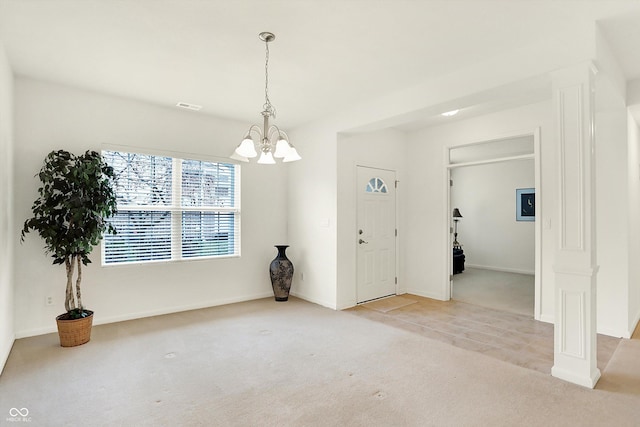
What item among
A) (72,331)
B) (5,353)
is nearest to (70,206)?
(72,331)

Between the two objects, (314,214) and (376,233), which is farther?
(376,233)

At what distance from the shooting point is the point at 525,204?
24.9 ft

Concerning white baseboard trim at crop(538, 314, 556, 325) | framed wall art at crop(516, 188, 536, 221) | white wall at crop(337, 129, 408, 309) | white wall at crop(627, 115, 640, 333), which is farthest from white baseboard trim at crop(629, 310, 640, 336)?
framed wall art at crop(516, 188, 536, 221)

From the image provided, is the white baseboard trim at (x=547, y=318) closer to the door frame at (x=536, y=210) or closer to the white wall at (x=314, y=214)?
the door frame at (x=536, y=210)

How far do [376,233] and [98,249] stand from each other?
365 centimetres

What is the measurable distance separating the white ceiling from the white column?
1.63 ft

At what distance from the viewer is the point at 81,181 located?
3.38 metres

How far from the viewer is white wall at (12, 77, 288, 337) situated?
3.57 meters

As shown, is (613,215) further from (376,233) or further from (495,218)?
(495,218)

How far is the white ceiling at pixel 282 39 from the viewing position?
2.36 meters

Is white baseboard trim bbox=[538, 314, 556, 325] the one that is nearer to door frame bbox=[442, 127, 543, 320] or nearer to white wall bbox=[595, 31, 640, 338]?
door frame bbox=[442, 127, 543, 320]

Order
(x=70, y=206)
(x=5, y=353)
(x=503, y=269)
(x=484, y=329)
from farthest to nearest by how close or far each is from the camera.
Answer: (x=503, y=269), (x=484, y=329), (x=70, y=206), (x=5, y=353)

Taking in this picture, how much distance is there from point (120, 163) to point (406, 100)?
3.41 meters

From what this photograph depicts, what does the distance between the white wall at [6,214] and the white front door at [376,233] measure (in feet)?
12.5
